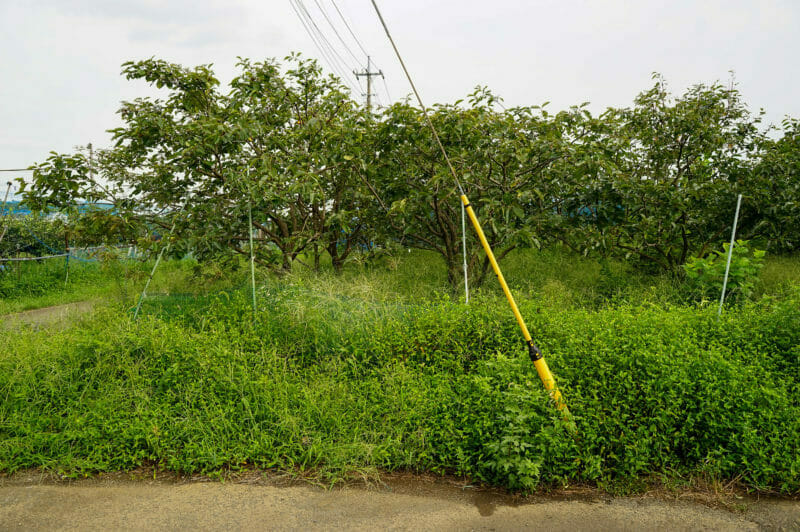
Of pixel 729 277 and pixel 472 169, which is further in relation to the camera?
pixel 472 169

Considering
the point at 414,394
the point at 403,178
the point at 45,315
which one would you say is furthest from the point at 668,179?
the point at 45,315

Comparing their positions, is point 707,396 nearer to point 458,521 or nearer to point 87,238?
point 458,521

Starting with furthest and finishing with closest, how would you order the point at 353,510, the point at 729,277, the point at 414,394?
1. the point at 729,277
2. the point at 414,394
3. the point at 353,510

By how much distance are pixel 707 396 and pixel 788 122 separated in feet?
18.4

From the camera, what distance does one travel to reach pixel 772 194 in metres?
6.52

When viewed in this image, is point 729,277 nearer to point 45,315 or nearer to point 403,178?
point 403,178

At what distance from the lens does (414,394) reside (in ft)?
12.3

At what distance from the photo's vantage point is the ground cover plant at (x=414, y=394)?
3242mm

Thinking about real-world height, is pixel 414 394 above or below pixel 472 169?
below

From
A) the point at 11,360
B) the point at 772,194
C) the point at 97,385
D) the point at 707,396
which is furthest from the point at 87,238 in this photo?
the point at 772,194

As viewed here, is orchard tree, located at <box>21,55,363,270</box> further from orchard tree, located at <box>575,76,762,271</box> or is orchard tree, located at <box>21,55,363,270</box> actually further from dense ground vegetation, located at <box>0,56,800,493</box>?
orchard tree, located at <box>575,76,762,271</box>

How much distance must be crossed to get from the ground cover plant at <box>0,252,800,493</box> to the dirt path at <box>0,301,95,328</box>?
0.70m

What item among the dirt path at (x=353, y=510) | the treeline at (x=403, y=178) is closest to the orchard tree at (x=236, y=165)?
the treeline at (x=403, y=178)

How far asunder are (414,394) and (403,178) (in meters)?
3.37
